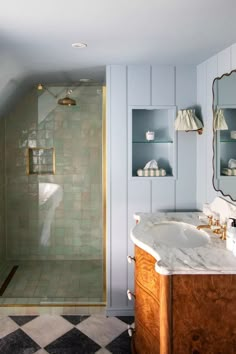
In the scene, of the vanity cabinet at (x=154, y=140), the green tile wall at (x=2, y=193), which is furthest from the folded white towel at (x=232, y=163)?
the green tile wall at (x=2, y=193)

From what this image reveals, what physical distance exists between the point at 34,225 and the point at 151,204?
1.73 metres

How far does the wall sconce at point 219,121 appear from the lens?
2.26 metres

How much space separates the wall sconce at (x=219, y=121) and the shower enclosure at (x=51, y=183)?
1.64m

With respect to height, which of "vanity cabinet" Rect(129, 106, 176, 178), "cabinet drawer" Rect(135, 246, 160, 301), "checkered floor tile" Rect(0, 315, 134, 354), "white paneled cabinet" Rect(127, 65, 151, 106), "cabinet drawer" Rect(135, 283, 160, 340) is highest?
"white paneled cabinet" Rect(127, 65, 151, 106)

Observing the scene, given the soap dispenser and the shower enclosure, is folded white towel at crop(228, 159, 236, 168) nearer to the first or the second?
the soap dispenser

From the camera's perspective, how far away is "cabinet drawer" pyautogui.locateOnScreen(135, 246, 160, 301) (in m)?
1.66

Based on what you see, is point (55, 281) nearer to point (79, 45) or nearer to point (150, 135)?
point (150, 135)

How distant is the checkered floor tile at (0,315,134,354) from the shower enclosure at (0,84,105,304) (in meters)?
1.01

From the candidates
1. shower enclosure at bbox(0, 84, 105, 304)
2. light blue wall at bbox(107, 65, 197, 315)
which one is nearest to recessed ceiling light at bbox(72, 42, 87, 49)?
light blue wall at bbox(107, 65, 197, 315)

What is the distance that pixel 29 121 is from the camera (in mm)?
3807

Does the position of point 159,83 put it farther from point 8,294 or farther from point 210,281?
point 8,294

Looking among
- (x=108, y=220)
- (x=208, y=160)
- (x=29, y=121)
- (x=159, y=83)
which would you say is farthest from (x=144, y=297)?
(x=29, y=121)

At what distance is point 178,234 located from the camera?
2.26 meters

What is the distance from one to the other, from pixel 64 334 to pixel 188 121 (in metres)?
1.92
